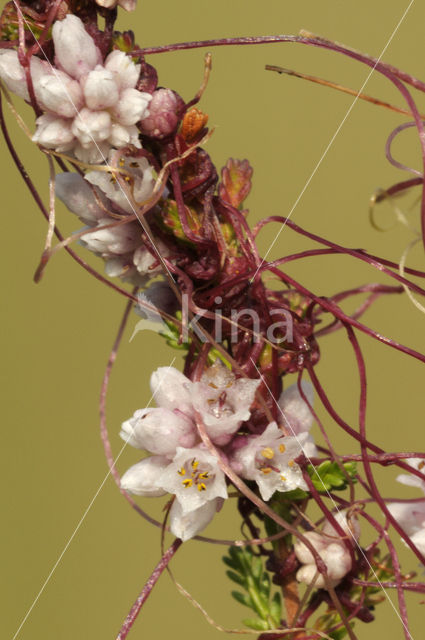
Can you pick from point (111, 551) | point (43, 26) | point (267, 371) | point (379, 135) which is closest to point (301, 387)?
point (267, 371)

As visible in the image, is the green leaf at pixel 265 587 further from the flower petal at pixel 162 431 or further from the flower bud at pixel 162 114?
the flower bud at pixel 162 114

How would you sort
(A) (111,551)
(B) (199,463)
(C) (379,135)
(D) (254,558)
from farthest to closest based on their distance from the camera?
(C) (379,135)
(A) (111,551)
(D) (254,558)
(B) (199,463)

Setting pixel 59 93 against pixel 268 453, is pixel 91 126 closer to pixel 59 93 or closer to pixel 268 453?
pixel 59 93

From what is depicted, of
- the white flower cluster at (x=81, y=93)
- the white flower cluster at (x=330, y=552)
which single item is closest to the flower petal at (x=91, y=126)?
the white flower cluster at (x=81, y=93)

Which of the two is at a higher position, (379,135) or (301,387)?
(379,135)

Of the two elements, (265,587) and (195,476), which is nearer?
(195,476)

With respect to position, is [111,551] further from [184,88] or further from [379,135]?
[379,135]

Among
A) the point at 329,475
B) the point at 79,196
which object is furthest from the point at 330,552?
the point at 79,196

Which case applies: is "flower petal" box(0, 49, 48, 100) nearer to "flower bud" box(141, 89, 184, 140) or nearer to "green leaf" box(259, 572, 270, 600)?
"flower bud" box(141, 89, 184, 140)

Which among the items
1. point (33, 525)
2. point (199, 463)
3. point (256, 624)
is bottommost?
point (33, 525)
